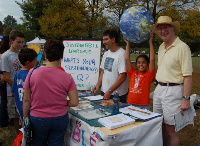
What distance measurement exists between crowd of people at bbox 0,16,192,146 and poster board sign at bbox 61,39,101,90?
536 mm

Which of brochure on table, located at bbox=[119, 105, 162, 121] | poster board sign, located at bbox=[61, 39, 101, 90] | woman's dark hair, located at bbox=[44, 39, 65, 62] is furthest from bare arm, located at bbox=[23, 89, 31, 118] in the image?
poster board sign, located at bbox=[61, 39, 101, 90]

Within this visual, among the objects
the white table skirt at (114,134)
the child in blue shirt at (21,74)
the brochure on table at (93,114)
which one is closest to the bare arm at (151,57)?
the white table skirt at (114,134)

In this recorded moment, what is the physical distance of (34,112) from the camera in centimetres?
183

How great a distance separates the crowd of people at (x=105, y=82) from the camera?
178cm

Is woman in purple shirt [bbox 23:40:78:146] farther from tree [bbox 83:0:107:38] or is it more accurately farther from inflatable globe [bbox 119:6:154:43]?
tree [bbox 83:0:107:38]

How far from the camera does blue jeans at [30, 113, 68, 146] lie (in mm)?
1795

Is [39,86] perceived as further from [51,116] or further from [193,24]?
[193,24]

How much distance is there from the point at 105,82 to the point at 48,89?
4.36 ft

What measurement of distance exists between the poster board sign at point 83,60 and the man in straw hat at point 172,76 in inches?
58.0

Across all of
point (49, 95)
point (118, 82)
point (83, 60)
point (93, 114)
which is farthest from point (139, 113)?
point (83, 60)

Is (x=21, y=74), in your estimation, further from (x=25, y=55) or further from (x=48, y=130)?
(x=48, y=130)

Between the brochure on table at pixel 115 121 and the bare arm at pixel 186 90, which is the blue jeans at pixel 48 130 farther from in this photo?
the bare arm at pixel 186 90

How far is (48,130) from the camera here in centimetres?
184

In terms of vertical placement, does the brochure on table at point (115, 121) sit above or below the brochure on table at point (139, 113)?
above
